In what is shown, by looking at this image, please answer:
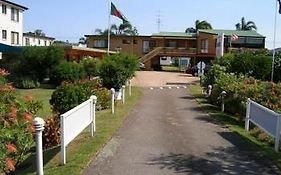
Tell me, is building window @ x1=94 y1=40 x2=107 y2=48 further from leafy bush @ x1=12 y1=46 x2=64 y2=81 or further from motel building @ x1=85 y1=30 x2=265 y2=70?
leafy bush @ x1=12 y1=46 x2=64 y2=81

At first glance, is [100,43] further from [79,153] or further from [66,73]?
[79,153]

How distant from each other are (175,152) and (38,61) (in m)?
28.9

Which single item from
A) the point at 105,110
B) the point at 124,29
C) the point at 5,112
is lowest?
the point at 105,110

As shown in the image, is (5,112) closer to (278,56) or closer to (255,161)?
(255,161)

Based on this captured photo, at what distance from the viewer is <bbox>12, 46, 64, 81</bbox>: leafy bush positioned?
37.0 meters

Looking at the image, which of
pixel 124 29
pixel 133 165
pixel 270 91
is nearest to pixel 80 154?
pixel 133 165

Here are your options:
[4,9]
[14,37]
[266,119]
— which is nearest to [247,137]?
[266,119]

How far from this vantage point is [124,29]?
4028 inches

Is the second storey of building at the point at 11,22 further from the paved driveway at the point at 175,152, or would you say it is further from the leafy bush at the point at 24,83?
the paved driveway at the point at 175,152

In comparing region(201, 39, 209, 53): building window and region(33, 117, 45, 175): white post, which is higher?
region(201, 39, 209, 53): building window

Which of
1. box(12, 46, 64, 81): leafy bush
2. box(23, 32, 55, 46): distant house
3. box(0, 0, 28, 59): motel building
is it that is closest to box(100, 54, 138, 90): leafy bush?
box(12, 46, 64, 81): leafy bush

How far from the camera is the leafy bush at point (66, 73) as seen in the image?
3654cm

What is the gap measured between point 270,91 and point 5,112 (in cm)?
1057

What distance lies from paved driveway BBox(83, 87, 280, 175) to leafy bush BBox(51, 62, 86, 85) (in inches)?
887
